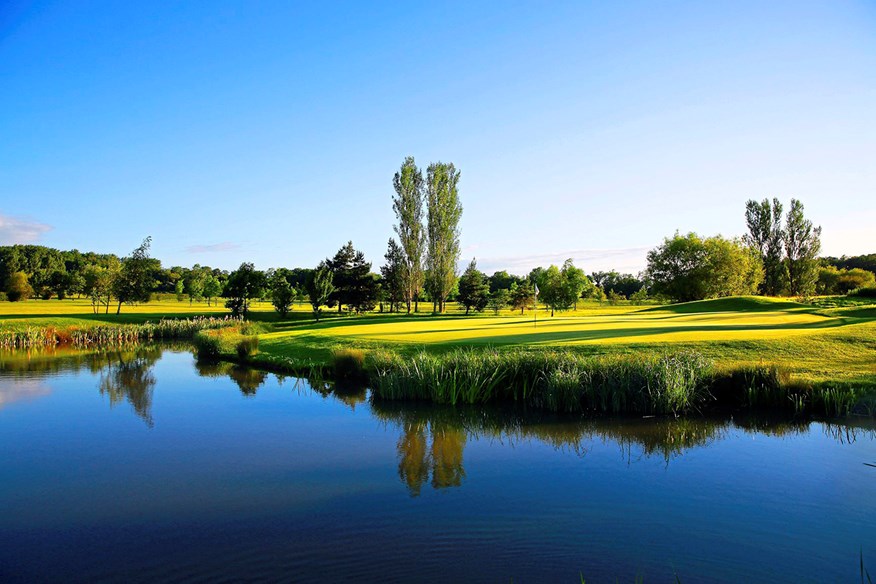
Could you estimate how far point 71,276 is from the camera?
70.6 m

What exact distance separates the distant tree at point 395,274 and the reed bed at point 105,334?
16883mm

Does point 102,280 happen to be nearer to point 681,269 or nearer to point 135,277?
point 135,277

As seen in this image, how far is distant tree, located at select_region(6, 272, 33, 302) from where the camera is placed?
2406 inches

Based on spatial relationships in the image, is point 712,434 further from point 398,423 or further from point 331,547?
point 331,547

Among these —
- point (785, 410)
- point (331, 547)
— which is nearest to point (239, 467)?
point (331, 547)

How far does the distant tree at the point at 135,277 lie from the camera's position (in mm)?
42906

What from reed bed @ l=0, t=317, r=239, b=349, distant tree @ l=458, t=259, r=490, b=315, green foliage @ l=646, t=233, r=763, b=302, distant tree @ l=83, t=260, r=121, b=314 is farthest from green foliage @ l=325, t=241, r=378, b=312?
green foliage @ l=646, t=233, r=763, b=302

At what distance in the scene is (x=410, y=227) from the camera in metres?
53.6

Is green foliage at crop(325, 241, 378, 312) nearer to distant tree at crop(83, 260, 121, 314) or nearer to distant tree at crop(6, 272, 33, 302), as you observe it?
distant tree at crop(83, 260, 121, 314)

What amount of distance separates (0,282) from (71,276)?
611 inches

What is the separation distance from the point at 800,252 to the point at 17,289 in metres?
88.5

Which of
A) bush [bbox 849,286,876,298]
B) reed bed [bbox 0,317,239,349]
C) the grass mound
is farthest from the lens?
the grass mound

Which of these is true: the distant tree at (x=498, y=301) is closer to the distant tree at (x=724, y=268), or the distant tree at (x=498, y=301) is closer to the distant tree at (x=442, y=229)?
the distant tree at (x=442, y=229)

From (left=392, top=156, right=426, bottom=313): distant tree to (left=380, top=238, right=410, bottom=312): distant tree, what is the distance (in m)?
0.09
